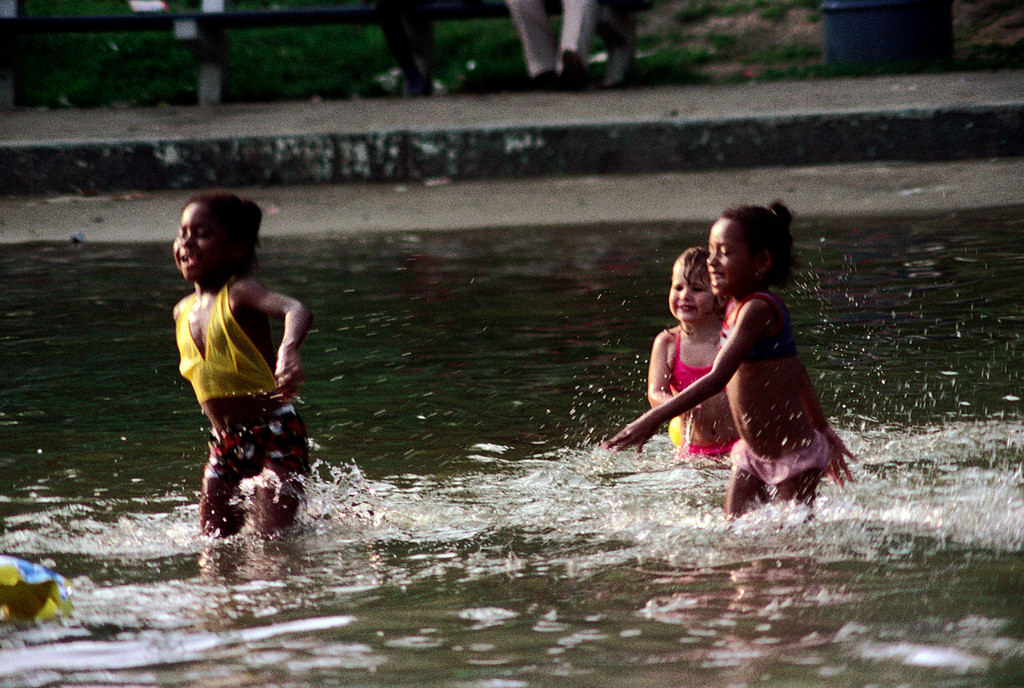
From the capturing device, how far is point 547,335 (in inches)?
237

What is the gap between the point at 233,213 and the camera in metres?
4.16

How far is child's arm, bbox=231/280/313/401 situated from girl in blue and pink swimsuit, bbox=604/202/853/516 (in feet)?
3.22

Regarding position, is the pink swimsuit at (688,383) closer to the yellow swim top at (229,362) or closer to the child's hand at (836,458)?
the child's hand at (836,458)

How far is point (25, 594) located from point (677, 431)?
2.39 metres

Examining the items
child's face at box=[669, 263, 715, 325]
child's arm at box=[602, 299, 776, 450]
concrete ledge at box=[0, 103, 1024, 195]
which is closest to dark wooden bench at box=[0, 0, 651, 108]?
concrete ledge at box=[0, 103, 1024, 195]

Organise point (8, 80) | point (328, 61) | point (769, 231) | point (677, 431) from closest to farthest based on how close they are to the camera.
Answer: point (769, 231) < point (677, 431) < point (8, 80) < point (328, 61)

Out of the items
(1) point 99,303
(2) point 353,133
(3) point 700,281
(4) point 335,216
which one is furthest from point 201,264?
(2) point 353,133

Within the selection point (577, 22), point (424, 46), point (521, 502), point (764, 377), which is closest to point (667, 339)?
point (764, 377)

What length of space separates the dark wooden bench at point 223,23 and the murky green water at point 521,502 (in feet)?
16.3

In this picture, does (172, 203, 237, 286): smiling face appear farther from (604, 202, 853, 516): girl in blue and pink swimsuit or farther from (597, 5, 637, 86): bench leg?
(597, 5, 637, 86): bench leg

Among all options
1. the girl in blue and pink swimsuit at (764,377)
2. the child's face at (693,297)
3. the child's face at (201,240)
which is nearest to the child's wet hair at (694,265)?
the child's face at (693,297)

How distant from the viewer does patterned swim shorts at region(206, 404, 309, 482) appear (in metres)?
4.09

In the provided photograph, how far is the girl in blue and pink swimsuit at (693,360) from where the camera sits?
4777 millimetres

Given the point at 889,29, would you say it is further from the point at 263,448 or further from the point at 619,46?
the point at 263,448
